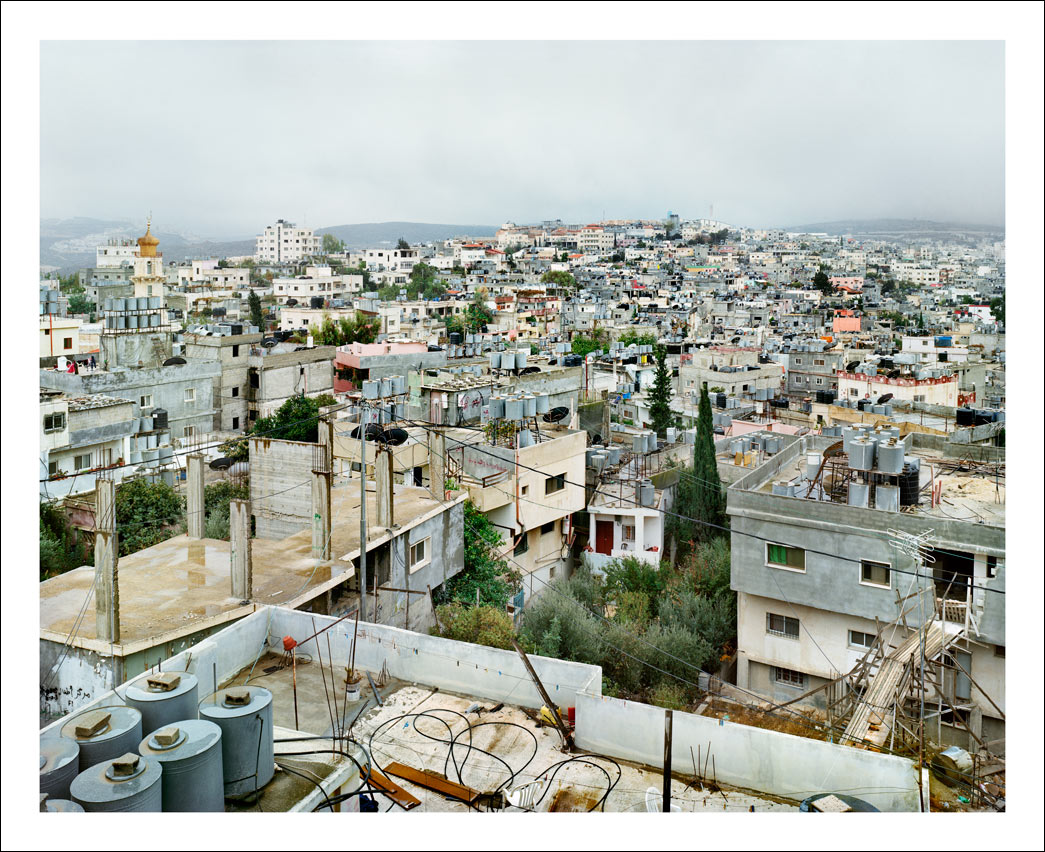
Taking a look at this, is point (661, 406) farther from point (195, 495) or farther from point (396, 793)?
point (396, 793)

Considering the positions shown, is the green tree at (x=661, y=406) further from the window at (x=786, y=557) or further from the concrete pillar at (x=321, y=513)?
the concrete pillar at (x=321, y=513)

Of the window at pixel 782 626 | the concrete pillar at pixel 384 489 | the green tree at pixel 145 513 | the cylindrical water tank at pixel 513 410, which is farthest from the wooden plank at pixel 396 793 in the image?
the green tree at pixel 145 513

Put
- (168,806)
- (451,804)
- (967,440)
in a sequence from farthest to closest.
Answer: (967,440) → (451,804) → (168,806)

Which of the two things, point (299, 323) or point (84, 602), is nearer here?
point (84, 602)

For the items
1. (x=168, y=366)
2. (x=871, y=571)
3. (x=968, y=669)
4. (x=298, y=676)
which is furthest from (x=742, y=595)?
(x=168, y=366)

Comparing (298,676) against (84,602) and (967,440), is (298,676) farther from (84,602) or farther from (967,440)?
(967,440)

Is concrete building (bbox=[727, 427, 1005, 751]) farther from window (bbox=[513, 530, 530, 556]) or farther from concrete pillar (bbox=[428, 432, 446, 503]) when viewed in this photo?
window (bbox=[513, 530, 530, 556])

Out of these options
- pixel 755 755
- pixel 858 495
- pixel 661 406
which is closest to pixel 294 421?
pixel 661 406
